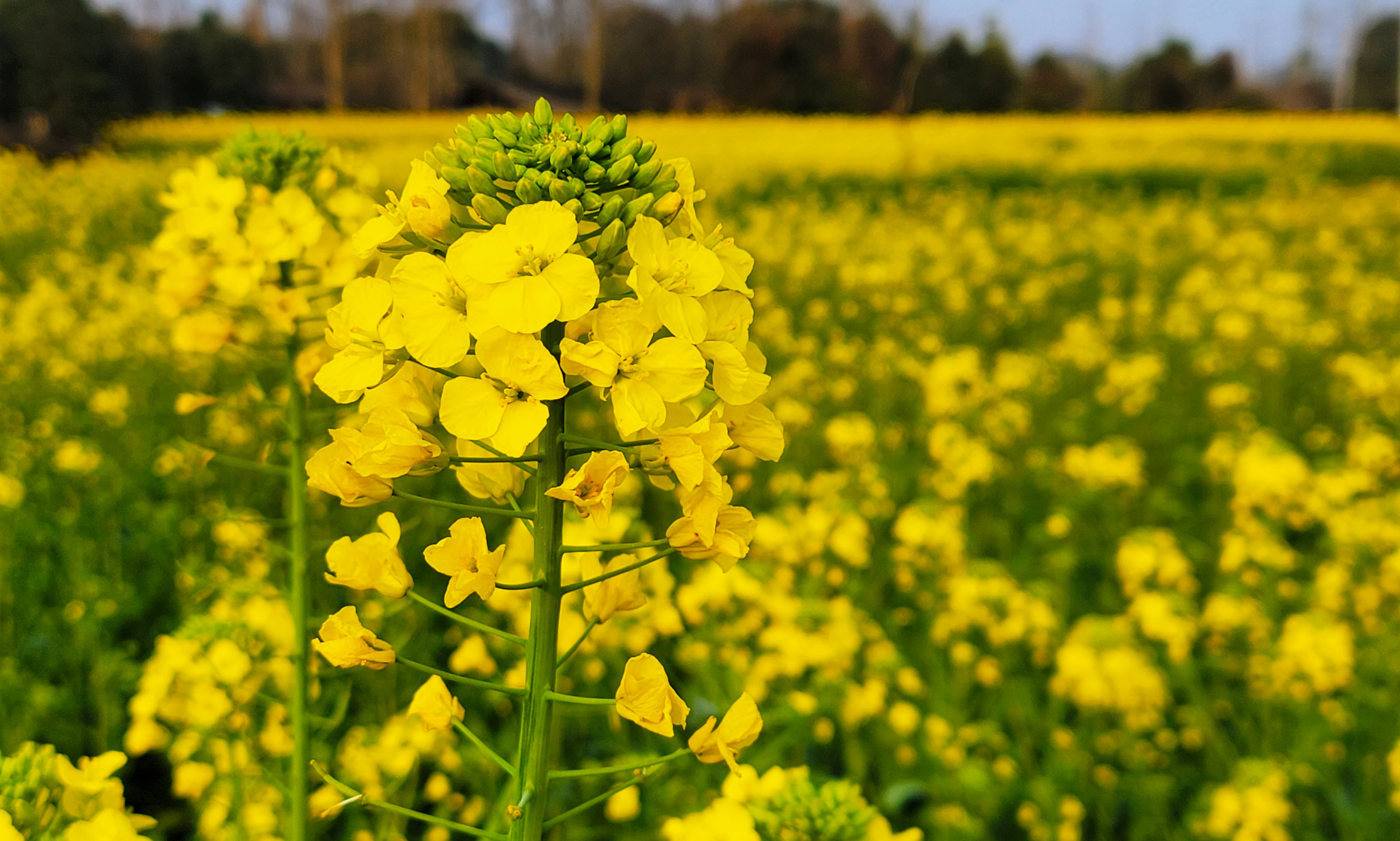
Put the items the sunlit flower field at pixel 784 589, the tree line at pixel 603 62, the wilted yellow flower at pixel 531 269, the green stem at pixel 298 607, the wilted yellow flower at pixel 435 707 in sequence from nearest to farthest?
the wilted yellow flower at pixel 531 269
the wilted yellow flower at pixel 435 707
the green stem at pixel 298 607
the sunlit flower field at pixel 784 589
the tree line at pixel 603 62

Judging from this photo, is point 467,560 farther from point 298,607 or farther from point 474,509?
point 298,607

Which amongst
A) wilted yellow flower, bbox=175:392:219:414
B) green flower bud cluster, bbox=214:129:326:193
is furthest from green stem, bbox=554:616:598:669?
green flower bud cluster, bbox=214:129:326:193

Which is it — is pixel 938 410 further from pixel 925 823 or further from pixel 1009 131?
pixel 1009 131

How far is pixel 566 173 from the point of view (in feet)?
3.15

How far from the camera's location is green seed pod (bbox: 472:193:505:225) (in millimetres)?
966

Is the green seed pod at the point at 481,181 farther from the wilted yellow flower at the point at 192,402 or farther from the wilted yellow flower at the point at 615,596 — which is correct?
the wilted yellow flower at the point at 192,402

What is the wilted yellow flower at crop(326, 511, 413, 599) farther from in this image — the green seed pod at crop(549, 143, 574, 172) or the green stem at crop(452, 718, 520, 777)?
the green seed pod at crop(549, 143, 574, 172)

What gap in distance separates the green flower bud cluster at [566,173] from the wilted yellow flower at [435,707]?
46cm

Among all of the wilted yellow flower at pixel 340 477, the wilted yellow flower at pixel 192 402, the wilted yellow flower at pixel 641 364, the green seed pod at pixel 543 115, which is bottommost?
the wilted yellow flower at pixel 192 402

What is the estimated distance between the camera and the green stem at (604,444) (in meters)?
0.92

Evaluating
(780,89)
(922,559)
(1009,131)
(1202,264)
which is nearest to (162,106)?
(780,89)

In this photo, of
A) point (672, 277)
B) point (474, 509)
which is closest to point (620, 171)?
point (672, 277)

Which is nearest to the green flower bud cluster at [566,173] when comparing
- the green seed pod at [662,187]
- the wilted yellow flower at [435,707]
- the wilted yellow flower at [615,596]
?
the green seed pod at [662,187]

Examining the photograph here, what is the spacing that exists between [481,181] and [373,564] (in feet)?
1.30
